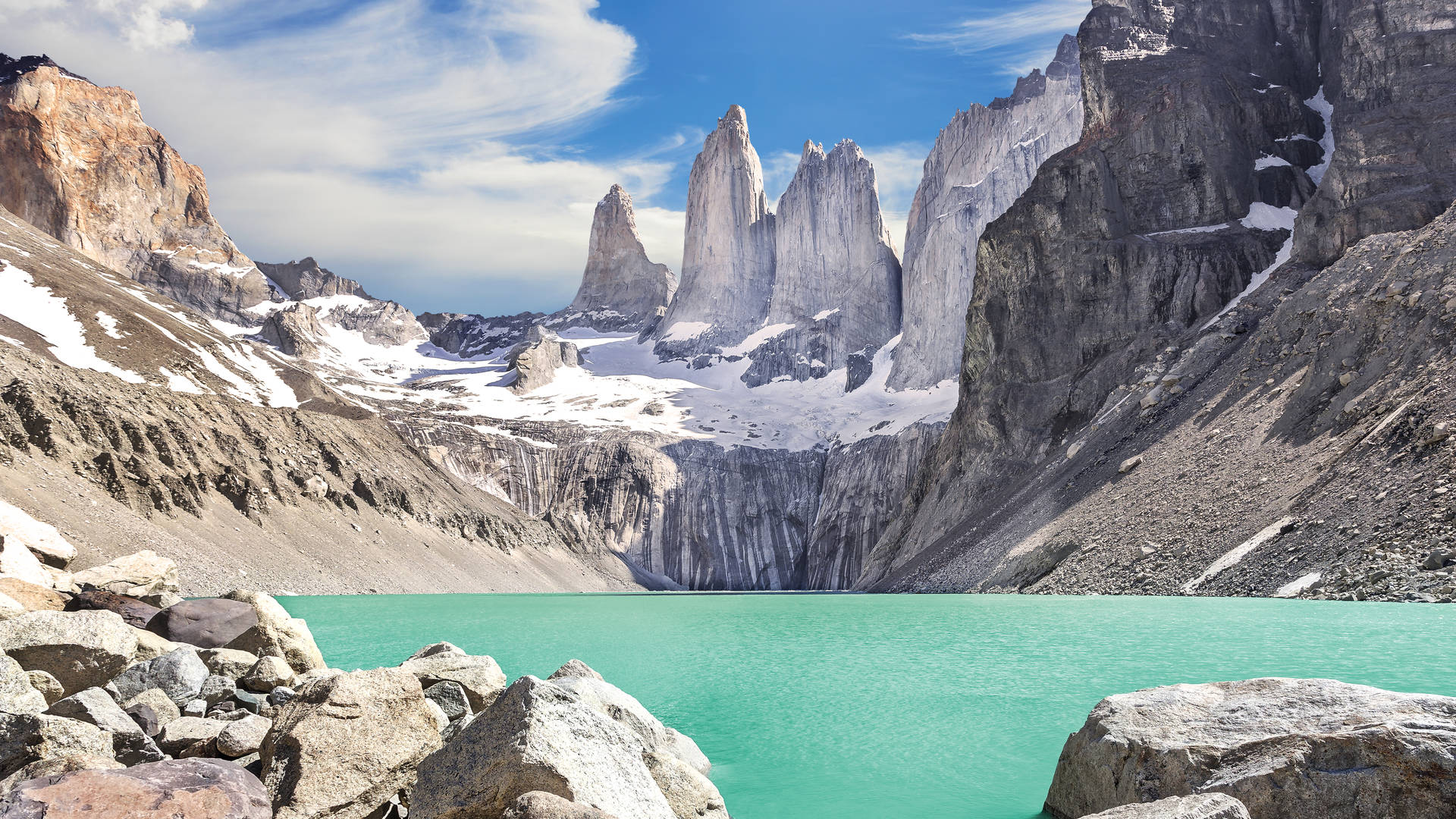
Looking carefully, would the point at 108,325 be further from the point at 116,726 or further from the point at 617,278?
the point at 617,278

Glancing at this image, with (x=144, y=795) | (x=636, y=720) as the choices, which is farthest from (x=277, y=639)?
(x=144, y=795)

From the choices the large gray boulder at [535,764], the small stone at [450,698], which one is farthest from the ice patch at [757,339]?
the large gray boulder at [535,764]

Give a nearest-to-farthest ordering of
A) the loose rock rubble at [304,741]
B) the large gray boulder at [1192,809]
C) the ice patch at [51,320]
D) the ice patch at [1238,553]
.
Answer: the large gray boulder at [1192,809] → the loose rock rubble at [304,741] → the ice patch at [1238,553] → the ice patch at [51,320]

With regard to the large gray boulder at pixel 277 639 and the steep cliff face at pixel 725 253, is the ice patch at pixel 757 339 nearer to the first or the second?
the steep cliff face at pixel 725 253

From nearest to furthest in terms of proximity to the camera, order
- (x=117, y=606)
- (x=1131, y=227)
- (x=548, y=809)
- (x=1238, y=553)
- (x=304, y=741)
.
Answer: (x=548, y=809) < (x=304, y=741) < (x=117, y=606) < (x=1238, y=553) < (x=1131, y=227)

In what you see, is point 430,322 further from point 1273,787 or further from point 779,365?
point 1273,787

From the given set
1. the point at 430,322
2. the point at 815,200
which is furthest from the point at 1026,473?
the point at 430,322

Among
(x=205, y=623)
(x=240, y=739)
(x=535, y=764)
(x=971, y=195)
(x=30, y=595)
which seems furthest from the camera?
(x=971, y=195)
